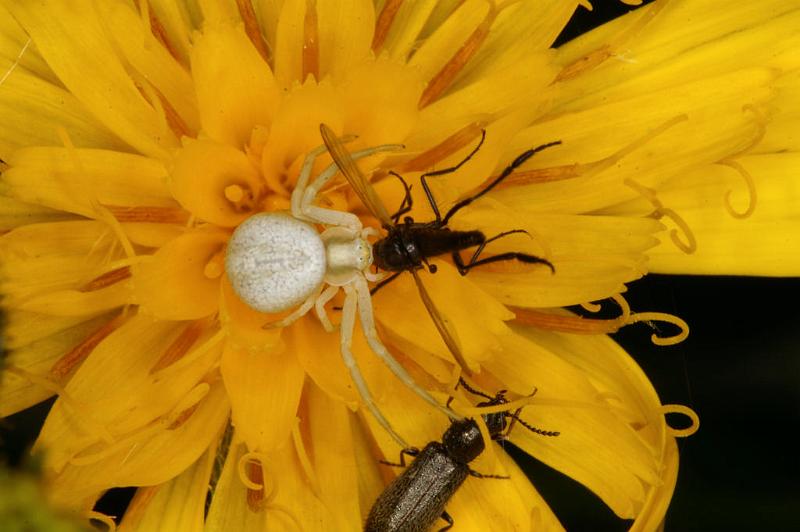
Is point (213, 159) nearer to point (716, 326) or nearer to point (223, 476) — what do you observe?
point (223, 476)

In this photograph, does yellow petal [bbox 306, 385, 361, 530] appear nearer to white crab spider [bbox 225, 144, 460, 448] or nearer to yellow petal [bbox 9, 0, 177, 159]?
white crab spider [bbox 225, 144, 460, 448]

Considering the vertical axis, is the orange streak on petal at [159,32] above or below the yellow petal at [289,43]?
above

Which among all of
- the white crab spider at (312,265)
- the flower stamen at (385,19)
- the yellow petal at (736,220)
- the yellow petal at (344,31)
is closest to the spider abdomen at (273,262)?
the white crab spider at (312,265)

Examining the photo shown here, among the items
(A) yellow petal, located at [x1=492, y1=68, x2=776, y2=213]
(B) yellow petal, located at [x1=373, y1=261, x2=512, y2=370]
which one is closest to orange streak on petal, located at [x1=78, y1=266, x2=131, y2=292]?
(B) yellow petal, located at [x1=373, y1=261, x2=512, y2=370]

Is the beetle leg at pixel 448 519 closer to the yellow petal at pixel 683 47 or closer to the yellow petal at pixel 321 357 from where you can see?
the yellow petal at pixel 321 357

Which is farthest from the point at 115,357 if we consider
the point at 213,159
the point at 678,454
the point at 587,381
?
the point at 678,454

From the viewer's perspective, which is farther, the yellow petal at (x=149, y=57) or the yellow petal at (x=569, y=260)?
the yellow petal at (x=569, y=260)
